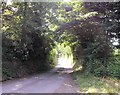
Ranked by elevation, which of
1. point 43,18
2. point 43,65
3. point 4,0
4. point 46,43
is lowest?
point 43,65

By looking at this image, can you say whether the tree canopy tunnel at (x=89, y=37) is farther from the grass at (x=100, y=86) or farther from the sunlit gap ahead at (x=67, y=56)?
the sunlit gap ahead at (x=67, y=56)

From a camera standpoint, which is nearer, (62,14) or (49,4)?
(49,4)

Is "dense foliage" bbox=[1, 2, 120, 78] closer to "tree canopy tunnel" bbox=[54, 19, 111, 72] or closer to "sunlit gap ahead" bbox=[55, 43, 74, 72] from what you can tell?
"tree canopy tunnel" bbox=[54, 19, 111, 72]

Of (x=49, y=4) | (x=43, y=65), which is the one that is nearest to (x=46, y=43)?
(x=43, y=65)

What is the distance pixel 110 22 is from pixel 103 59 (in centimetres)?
319

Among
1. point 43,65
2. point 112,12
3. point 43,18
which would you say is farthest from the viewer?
point 43,65

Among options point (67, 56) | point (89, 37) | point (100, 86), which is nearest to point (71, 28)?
point (89, 37)

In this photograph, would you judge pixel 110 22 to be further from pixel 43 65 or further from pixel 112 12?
pixel 43 65

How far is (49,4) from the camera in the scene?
21.0 meters

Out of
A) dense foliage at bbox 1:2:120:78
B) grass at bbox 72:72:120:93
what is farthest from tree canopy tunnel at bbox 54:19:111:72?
grass at bbox 72:72:120:93

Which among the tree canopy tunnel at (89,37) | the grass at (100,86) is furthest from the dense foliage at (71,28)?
the grass at (100,86)

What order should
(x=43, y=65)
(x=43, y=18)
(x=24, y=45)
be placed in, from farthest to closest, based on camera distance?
(x=43, y=65)
(x=24, y=45)
(x=43, y=18)

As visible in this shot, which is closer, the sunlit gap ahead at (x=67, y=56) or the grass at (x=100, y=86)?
the grass at (x=100, y=86)

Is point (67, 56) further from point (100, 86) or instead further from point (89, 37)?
point (100, 86)
